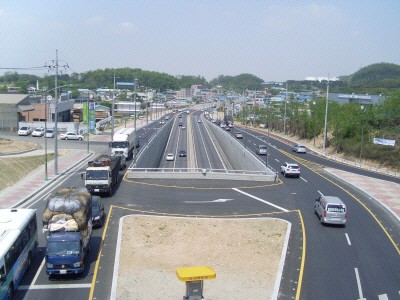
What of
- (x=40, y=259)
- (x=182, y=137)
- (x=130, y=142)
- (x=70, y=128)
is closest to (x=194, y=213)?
(x=40, y=259)

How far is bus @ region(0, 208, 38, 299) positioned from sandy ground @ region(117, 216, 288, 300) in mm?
3764

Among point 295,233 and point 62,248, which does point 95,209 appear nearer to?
point 62,248

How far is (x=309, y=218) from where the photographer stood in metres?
28.6

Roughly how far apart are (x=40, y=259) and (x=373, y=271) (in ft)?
48.2

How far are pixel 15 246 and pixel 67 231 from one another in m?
2.21

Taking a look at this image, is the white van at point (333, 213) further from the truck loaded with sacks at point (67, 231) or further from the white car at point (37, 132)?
the white car at point (37, 132)

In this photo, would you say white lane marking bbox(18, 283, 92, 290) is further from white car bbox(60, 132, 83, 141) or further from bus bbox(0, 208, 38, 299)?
white car bbox(60, 132, 83, 141)

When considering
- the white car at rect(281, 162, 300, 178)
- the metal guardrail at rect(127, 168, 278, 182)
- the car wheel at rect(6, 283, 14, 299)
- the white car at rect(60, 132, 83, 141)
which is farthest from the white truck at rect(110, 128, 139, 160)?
the car wheel at rect(6, 283, 14, 299)

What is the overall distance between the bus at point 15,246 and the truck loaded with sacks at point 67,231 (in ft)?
2.79

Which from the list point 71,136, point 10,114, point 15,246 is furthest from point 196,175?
point 10,114

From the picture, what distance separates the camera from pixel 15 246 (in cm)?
1739

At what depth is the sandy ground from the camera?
58.6 feet

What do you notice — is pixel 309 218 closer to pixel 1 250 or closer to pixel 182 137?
pixel 1 250

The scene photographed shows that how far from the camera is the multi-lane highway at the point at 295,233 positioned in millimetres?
18250
